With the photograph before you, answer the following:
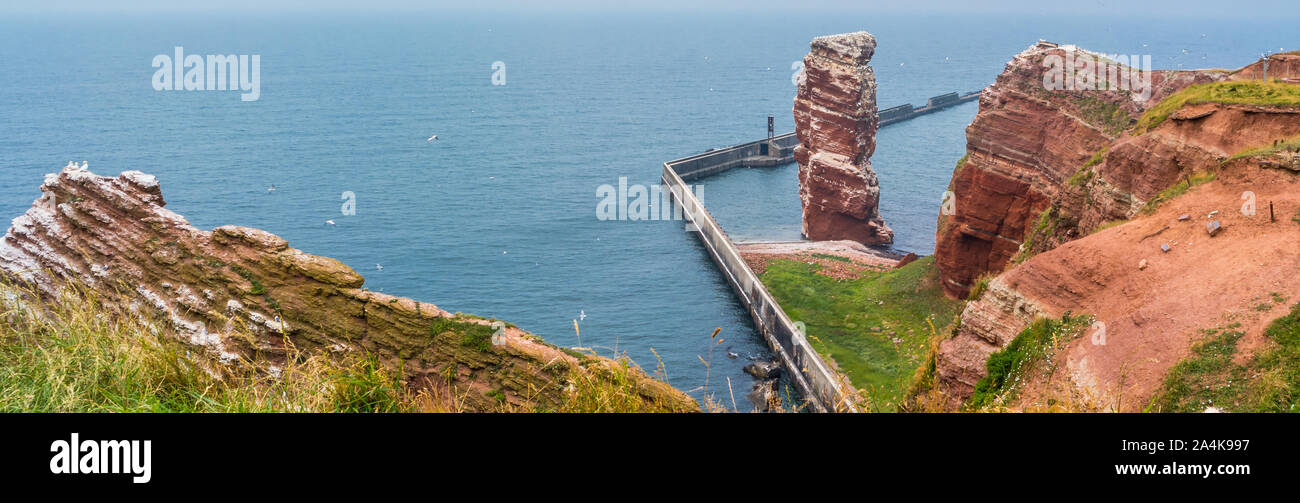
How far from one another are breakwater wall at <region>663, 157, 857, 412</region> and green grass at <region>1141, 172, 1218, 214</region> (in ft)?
36.5

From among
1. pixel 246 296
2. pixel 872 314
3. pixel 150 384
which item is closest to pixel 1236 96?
pixel 872 314

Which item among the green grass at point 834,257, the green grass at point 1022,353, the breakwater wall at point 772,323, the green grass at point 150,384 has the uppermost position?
the green grass at point 150,384

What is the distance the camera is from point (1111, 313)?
2041 cm

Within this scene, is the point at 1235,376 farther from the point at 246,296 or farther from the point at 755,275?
the point at 755,275

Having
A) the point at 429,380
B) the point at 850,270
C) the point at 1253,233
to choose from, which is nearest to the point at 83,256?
the point at 429,380

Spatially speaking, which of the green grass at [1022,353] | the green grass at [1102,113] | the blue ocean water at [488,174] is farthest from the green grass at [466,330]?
the green grass at [1102,113]

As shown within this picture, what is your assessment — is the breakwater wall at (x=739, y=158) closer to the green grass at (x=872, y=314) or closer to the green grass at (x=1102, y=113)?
the green grass at (x=872, y=314)

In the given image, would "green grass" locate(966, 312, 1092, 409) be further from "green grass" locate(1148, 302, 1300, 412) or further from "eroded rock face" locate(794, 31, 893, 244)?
"eroded rock face" locate(794, 31, 893, 244)

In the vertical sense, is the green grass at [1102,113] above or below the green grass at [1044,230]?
above

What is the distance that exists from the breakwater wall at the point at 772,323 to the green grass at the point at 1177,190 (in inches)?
438

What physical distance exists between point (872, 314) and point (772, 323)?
696 cm

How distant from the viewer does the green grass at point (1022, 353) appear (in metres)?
19.9

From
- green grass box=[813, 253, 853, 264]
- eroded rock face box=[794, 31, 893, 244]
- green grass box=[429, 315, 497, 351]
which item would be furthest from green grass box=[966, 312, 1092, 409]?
eroded rock face box=[794, 31, 893, 244]
